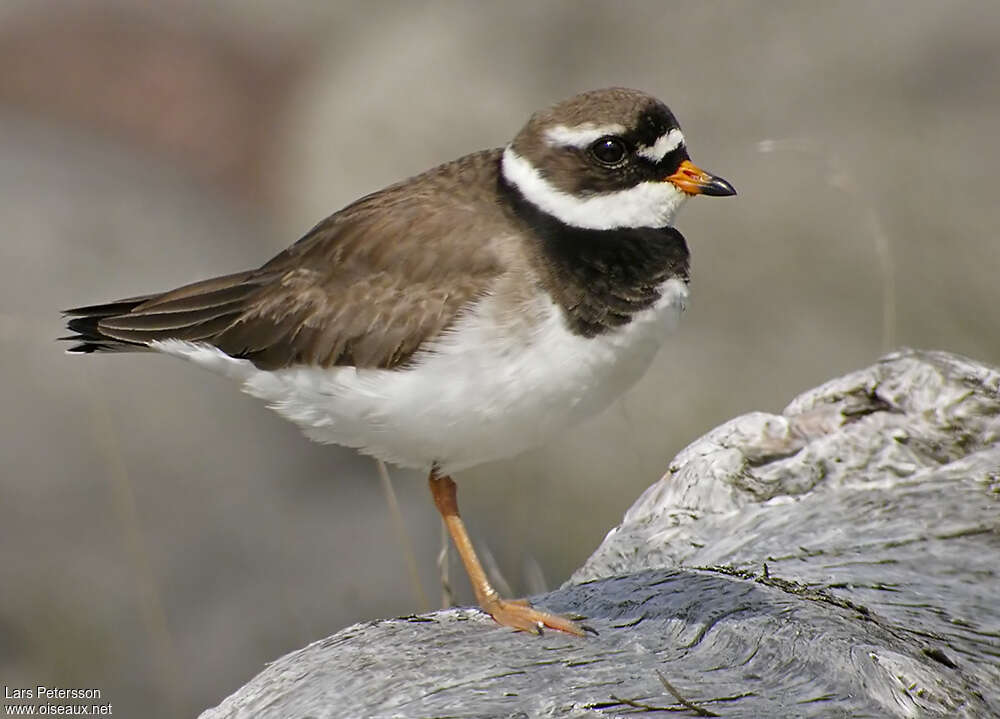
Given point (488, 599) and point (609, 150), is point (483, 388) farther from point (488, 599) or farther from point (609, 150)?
point (609, 150)

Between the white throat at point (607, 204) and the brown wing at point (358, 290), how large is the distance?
16cm

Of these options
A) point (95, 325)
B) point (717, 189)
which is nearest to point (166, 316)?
point (95, 325)

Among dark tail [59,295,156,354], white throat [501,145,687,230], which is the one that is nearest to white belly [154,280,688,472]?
white throat [501,145,687,230]

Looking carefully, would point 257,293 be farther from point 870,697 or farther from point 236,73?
point 236,73

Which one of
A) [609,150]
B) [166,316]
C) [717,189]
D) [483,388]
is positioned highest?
[166,316]

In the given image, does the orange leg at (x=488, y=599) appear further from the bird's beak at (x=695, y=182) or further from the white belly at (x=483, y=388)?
the bird's beak at (x=695, y=182)

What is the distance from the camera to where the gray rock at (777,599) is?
371 centimetres

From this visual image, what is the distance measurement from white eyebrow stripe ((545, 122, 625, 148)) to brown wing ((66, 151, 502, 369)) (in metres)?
0.28

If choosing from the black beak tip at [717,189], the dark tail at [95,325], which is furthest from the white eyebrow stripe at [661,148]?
the dark tail at [95,325]

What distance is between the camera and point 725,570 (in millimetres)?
4496

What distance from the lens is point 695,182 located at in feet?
15.2

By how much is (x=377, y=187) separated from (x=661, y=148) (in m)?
5.86

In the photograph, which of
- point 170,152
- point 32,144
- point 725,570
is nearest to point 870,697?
point 725,570

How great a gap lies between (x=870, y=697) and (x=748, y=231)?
18.4ft
